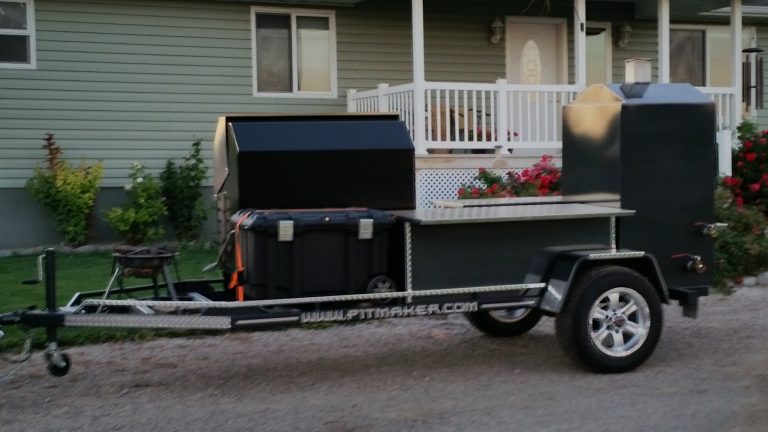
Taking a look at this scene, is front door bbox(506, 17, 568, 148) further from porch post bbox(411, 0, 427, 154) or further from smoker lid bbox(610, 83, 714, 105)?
smoker lid bbox(610, 83, 714, 105)

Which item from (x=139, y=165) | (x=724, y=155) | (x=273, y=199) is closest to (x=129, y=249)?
(x=273, y=199)

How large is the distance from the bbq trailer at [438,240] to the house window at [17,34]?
7.78 metres

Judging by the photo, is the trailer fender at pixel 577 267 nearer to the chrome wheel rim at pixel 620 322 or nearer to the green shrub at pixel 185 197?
the chrome wheel rim at pixel 620 322

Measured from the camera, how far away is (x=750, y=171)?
1428 cm

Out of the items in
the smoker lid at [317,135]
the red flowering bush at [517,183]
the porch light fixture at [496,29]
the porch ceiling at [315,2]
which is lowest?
the red flowering bush at [517,183]

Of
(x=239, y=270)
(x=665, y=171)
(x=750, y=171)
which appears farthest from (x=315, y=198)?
(x=750, y=171)

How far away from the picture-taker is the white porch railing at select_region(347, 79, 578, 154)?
14.1 m

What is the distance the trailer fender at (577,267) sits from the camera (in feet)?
21.7

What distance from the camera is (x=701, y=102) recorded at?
7.11 m

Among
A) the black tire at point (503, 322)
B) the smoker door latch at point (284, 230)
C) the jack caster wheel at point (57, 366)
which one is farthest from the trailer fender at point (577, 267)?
the jack caster wheel at point (57, 366)

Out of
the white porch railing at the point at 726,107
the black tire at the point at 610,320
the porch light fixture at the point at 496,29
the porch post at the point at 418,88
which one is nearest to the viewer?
the black tire at the point at 610,320

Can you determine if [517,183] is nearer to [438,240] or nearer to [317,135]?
[317,135]

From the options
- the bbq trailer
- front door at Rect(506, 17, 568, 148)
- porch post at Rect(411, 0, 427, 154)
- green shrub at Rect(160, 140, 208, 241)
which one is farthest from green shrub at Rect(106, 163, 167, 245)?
the bbq trailer

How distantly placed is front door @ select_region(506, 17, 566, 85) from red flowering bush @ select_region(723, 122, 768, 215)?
359 cm
